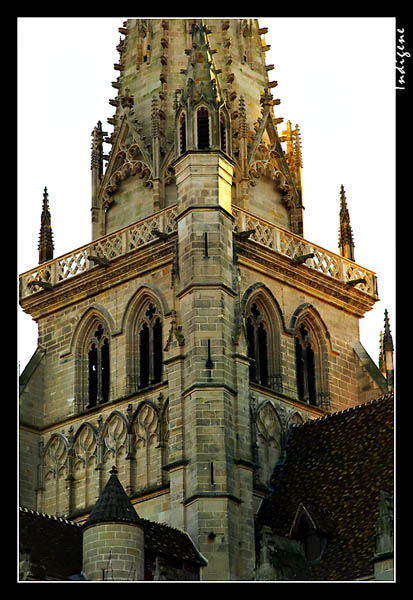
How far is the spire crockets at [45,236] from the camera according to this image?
53.8 metres

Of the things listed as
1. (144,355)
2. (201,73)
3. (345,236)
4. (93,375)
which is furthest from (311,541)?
(201,73)

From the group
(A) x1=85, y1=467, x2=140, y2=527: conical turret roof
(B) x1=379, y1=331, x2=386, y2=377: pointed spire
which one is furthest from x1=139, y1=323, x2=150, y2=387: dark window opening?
(B) x1=379, y1=331, x2=386, y2=377: pointed spire

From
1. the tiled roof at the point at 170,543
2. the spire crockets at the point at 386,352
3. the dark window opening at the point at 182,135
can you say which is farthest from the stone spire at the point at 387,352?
the tiled roof at the point at 170,543

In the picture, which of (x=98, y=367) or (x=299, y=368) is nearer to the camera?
(x=98, y=367)

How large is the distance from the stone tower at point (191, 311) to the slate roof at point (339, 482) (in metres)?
0.69

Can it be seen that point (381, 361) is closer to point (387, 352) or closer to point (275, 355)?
point (387, 352)

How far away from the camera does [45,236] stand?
54219mm

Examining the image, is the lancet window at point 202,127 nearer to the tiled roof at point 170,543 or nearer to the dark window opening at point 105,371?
the dark window opening at point 105,371

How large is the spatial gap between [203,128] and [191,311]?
17.6 ft

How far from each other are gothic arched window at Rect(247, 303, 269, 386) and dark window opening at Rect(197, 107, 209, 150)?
4600 mm

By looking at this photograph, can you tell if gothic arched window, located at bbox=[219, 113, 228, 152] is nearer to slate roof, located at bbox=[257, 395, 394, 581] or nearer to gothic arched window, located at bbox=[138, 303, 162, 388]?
gothic arched window, located at bbox=[138, 303, 162, 388]

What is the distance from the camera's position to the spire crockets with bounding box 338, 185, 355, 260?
54.3 m

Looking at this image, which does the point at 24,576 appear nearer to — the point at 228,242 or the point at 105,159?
the point at 228,242
